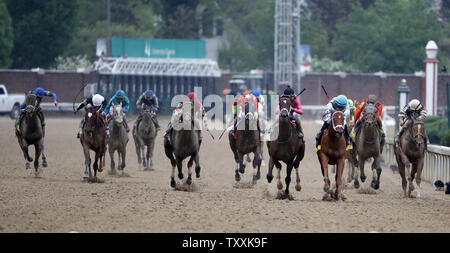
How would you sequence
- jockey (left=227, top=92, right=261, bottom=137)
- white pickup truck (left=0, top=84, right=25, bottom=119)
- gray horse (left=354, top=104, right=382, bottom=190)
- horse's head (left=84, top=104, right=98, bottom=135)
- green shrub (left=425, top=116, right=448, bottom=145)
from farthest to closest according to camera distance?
1. white pickup truck (left=0, top=84, right=25, bottom=119)
2. green shrub (left=425, top=116, right=448, bottom=145)
3. jockey (left=227, top=92, right=261, bottom=137)
4. horse's head (left=84, top=104, right=98, bottom=135)
5. gray horse (left=354, top=104, right=382, bottom=190)

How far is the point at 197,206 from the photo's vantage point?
1392cm

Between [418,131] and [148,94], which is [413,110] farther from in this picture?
[148,94]

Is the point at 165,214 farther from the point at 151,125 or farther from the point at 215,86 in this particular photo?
the point at 215,86

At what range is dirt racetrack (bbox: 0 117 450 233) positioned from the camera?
11.6 meters

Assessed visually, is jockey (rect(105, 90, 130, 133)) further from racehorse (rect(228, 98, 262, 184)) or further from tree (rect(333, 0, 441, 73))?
tree (rect(333, 0, 441, 73))

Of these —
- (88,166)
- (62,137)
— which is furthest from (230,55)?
(88,166)

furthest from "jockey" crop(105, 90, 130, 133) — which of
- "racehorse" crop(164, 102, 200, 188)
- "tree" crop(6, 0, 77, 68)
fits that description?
"tree" crop(6, 0, 77, 68)

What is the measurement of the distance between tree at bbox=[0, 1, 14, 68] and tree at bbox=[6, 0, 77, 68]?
240 centimetres

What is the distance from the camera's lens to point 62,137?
35.2 m

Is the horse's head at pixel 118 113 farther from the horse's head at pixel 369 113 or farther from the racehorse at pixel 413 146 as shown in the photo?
the racehorse at pixel 413 146

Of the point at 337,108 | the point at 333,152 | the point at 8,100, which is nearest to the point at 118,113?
the point at 333,152

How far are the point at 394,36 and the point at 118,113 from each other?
48461 mm

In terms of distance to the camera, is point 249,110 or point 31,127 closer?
point 249,110

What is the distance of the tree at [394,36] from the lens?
65.9 m
